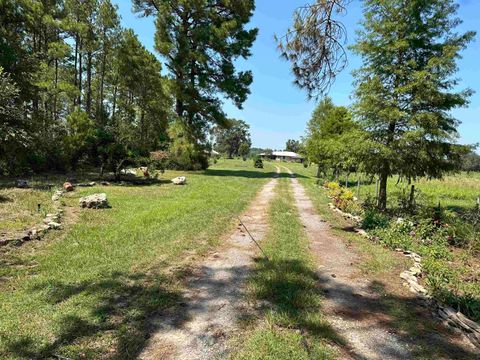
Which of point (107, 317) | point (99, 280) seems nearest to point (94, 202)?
point (99, 280)

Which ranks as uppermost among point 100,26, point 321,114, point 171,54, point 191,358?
point 100,26

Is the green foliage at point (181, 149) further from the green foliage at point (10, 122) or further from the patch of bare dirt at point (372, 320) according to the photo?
the patch of bare dirt at point (372, 320)

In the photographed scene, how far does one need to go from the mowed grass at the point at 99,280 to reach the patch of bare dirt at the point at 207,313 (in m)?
0.20

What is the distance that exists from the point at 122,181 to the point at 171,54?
510 inches

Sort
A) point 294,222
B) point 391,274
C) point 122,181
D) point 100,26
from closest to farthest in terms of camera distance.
→ point 391,274, point 294,222, point 122,181, point 100,26

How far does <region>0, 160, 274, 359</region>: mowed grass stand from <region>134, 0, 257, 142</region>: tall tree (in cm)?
1712

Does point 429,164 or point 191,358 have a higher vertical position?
point 429,164

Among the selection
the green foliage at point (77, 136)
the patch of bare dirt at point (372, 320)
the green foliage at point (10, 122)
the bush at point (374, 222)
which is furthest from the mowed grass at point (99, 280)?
the green foliage at point (77, 136)

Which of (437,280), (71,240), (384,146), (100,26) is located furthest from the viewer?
(100,26)

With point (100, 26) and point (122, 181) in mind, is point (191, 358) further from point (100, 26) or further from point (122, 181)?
point (100, 26)

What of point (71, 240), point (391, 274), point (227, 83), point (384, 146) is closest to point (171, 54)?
point (227, 83)

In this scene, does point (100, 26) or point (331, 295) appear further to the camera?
point (100, 26)

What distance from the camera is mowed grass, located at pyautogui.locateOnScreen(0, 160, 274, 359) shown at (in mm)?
3514

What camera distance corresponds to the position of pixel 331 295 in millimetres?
4906
